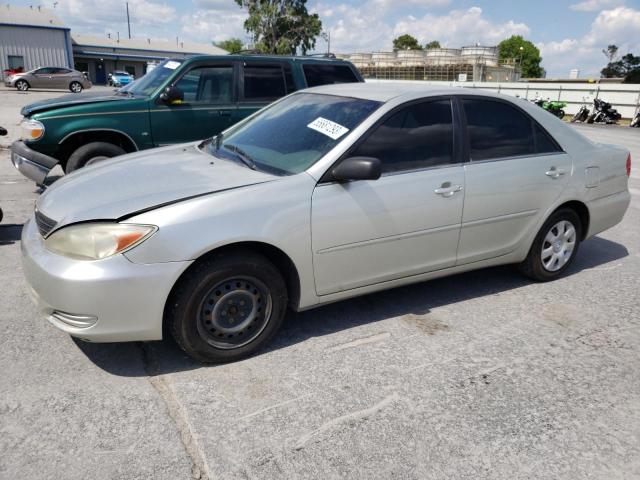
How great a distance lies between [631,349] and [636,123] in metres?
25.0

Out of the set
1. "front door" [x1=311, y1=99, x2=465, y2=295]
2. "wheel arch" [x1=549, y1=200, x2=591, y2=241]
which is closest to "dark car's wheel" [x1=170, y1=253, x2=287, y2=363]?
"front door" [x1=311, y1=99, x2=465, y2=295]

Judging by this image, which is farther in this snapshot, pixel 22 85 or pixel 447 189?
pixel 22 85

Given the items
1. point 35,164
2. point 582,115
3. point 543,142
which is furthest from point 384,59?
point 543,142

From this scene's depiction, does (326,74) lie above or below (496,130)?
above

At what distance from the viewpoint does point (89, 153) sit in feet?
21.3

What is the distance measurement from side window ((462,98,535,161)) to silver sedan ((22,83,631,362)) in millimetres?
12

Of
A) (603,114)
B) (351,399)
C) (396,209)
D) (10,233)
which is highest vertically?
(396,209)

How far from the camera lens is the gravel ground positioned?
2457mm

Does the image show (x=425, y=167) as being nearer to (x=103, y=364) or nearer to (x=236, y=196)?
(x=236, y=196)

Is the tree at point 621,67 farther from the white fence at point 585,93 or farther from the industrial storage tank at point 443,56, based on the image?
the white fence at point 585,93

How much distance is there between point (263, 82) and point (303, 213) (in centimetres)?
472

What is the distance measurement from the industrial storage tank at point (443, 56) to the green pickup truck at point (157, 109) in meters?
59.7

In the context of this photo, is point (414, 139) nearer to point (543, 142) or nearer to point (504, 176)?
point (504, 176)

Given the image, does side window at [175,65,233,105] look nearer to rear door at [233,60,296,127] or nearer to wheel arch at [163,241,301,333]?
rear door at [233,60,296,127]
